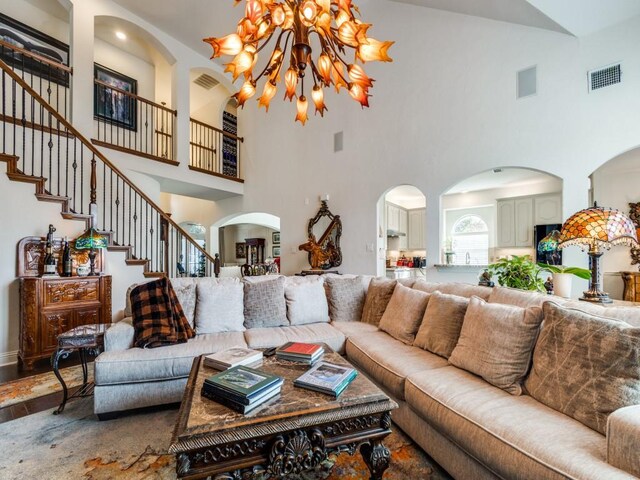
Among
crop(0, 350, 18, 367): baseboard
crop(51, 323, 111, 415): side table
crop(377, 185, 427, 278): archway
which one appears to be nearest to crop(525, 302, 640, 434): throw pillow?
crop(51, 323, 111, 415): side table

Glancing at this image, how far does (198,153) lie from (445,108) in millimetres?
5606

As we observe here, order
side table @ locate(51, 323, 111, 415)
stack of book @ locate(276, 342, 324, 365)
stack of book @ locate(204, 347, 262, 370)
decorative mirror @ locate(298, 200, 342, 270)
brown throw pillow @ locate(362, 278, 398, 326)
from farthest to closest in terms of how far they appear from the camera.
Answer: decorative mirror @ locate(298, 200, 342, 270) → brown throw pillow @ locate(362, 278, 398, 326) → side table @ locate(51, 323, 111, 415) → stack of book @ locate(276, 342, 324, 365) → stack of book @ locate(204, 347, 262, 370)

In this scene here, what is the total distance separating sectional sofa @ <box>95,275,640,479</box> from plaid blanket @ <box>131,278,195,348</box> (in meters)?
0.07

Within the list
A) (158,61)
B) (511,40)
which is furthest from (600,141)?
(158,61)

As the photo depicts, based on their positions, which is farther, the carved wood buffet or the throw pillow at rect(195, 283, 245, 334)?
the carved wood buffet

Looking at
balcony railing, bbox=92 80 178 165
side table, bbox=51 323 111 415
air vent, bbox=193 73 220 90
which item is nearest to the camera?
side table, bbox=51 323 111 415

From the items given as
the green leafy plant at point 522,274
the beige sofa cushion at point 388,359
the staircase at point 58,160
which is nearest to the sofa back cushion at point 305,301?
the beige sofa cushion at point 388,359

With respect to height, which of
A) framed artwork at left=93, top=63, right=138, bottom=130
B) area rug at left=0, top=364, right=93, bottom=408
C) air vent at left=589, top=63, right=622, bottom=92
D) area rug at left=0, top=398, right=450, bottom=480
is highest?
framed artwork at left=93, top=63, right=138, bottom=130

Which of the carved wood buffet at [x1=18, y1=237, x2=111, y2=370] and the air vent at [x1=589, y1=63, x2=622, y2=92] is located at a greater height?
the air vent at [x1=589, y1=63, x2=622, y2=92]

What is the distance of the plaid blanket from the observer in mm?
2359

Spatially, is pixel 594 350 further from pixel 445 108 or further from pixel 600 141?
pixel 445 108

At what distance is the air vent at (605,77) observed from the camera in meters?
3.34

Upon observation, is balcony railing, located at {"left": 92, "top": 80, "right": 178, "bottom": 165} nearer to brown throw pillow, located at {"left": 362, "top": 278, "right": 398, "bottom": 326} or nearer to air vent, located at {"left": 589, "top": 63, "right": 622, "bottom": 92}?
brown throw pillow, located at {"left": 362, "top": 278, "right": 398, "bottom": 326}

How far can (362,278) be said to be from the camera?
11.5ft
